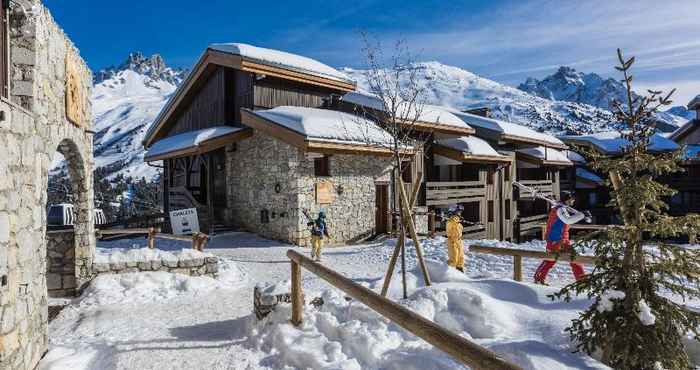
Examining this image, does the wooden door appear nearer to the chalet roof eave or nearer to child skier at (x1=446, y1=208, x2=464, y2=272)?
the chalet roof eave

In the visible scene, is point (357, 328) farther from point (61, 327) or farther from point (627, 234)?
point (61, 327)

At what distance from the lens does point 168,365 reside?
423 cm

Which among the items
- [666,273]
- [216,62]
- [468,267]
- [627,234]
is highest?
[216,62]

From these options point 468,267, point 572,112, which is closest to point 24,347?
point 468,267

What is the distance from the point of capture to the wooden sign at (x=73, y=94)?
5566 mm

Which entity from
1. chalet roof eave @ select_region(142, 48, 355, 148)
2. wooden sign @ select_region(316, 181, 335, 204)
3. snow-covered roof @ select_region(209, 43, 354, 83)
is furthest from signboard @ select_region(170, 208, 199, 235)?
snow-covered roof @ select_region(209, 43, 354, 83)

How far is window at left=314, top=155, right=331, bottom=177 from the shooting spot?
13.6 metres

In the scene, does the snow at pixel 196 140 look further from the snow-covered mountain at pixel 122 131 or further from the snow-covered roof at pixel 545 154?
the snow-covered mountain at pixel 122 131

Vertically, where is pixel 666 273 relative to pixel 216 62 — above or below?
below

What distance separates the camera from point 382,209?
15188mm

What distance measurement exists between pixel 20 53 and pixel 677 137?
36577 mm

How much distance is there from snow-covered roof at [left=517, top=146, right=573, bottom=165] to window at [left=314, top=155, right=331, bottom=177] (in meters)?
14.6

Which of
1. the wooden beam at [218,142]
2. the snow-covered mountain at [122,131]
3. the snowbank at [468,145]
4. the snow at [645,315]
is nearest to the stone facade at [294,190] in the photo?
the wooden beam at [218,142]

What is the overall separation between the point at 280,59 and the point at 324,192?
6.17 m
